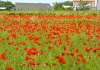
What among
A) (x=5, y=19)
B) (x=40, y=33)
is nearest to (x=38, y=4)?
(x=5, y=19)

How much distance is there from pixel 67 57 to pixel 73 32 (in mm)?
4192

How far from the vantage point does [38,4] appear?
7631cm

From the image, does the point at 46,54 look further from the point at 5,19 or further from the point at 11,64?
the point at 5,19

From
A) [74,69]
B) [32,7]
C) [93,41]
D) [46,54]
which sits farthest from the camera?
[32,7]

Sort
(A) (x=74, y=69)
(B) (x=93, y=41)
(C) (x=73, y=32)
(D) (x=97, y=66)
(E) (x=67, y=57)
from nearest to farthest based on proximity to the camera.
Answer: (A) (x=74, y=69) → (D) (x=97, y=66) → (E) (x=67, y=57) → (B) (x=93, y=41) → (C) (x=73, y=32)

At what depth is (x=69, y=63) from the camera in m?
5.82

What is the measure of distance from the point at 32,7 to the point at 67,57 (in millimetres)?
70098

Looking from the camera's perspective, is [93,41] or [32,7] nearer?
[93,41]

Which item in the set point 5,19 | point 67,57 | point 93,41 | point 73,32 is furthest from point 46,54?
point 5,19

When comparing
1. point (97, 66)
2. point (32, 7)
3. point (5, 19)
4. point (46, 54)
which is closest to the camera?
point (97, 66)

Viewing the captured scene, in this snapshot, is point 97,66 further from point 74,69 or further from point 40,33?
point 40,33

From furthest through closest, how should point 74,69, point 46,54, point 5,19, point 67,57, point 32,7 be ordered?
point 32,7 < point 5,19 < point 46,54 < point 67,57 < point 74,69

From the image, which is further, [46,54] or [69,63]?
[46,54]

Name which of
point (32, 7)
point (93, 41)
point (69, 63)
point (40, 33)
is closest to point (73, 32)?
point (40, 33)
